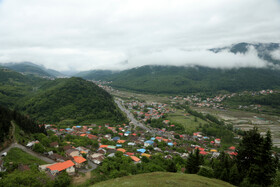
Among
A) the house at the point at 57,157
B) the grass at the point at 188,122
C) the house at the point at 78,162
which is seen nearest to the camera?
the house at the point at 78,162

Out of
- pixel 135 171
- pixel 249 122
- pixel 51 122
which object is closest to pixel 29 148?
pixel 135 171

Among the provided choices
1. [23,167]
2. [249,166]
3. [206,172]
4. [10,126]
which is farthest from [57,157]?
[249,166]

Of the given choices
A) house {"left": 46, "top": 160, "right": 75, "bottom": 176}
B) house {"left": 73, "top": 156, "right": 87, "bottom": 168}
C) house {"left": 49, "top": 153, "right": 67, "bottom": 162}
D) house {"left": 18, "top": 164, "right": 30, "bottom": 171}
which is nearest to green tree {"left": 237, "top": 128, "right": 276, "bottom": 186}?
house {"left": 46, "top": 160, "right": 75, "bottom": 176}

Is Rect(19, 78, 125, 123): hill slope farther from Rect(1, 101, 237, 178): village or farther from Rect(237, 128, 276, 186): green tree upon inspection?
Rect(237, 128, 276, 186): green tree

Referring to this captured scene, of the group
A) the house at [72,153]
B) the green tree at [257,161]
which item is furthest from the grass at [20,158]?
the green tree at [257,161]

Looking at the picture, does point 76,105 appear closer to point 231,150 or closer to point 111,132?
point 111,132

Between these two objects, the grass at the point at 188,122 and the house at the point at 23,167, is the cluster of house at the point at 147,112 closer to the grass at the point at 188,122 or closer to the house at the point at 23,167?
the grass at the point at 188,122
